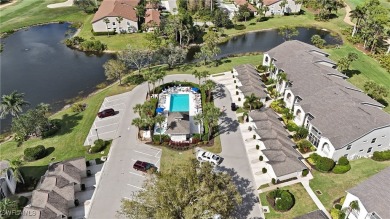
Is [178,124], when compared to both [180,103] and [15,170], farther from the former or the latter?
[15,170]

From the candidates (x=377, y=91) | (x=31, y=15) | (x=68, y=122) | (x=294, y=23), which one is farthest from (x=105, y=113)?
(x=31, y=15)

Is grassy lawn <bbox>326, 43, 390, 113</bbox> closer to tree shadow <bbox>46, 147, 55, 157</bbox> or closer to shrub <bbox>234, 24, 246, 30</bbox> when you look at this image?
shrub <bbox>234, 24, 246, 30</bbox>

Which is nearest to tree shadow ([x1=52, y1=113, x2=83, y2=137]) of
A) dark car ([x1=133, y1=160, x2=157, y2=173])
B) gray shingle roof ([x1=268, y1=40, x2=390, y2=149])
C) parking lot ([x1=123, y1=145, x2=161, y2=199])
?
parking lot ([x1=123, y1=145, x2=161, y2=199])

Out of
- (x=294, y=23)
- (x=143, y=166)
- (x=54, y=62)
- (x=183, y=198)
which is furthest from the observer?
(x=294, y=23)

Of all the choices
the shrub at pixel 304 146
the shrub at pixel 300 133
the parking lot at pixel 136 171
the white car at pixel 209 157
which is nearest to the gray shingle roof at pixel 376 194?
the shrub at pixel 304 146

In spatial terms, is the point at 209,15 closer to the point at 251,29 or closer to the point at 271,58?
the point at 251,29
